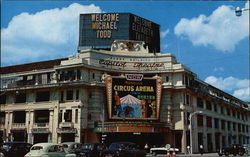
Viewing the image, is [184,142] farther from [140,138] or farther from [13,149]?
[13,149]

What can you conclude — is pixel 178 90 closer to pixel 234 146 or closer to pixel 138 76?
pixel 138 76

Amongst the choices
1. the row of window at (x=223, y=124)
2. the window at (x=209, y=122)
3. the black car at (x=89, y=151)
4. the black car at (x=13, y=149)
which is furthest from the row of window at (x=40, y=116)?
the window at (x=209, y=122)

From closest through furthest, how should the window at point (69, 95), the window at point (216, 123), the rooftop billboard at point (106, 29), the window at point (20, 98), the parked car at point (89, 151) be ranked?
the parked car at point (89, 151)
the window at point (69, 95)
the window at point (20, 98)
the rooftop billboard at point (106, 29)
the window at point (216, 123)

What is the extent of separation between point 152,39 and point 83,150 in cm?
4118

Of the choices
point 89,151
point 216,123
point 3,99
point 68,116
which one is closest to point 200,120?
point 216,123

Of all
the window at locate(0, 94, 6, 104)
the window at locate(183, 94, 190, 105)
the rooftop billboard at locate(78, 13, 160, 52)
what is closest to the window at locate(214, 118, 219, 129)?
the window at locate(183, 94, 190, 105)

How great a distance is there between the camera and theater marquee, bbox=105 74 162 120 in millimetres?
51000

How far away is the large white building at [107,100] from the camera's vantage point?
5069 centimetres

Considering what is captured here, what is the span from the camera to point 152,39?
65125 millimetres

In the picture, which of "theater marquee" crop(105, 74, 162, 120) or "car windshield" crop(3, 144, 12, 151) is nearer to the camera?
"car windshield" crop(3, 144, 12, 151)

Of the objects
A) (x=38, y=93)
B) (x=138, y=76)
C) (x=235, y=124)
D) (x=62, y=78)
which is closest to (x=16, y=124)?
(x=38, y=93)

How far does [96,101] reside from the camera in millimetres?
51688

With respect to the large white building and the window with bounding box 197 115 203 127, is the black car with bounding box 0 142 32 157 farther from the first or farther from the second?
the window with bounding box 197 115 203 127

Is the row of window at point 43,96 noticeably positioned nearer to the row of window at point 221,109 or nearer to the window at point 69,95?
the window at point 69,95
